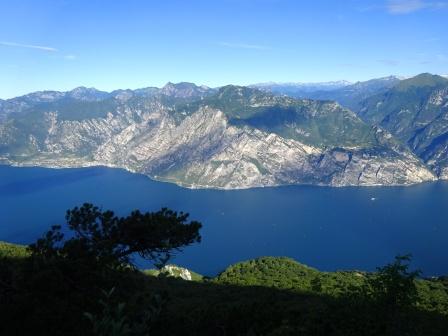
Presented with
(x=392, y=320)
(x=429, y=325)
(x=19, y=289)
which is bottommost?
(x=429, y=325)

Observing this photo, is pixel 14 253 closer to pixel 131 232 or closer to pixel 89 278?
pixel 131 232

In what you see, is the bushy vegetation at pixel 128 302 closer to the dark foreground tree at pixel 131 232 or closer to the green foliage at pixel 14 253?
the dark foreground tree at pixel 131 232

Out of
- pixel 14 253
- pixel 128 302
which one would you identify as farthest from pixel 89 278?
pixel 14 253

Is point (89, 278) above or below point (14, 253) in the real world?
above

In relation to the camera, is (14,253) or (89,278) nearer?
(89,278)

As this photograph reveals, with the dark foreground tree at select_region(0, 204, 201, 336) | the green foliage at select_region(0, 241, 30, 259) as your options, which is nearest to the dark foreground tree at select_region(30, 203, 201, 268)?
the dark foreground tree at select_region(0, 204, 201, 336)

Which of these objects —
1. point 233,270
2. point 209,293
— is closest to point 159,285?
point 209,293

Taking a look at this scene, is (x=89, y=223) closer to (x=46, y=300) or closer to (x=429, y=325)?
(x=46, y=300)

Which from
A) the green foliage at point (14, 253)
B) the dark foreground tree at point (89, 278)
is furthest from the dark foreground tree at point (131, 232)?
the green foliage at point (14, 253)

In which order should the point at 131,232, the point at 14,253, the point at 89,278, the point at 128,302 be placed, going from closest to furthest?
the point at 128,302 → the point at 89,278 → the point at 131,232 → the point at 14,253

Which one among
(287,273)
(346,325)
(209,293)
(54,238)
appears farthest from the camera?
(287,273)

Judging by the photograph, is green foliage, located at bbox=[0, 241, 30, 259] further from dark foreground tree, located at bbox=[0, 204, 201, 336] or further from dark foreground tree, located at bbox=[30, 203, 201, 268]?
dark foreground tree, located at bbox=[0, 204, 201, 336]
